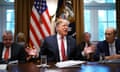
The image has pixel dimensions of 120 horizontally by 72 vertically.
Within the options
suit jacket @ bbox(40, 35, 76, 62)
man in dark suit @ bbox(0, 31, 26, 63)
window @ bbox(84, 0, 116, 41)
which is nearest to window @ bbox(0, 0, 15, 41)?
window @ bbox(84, 0, 116, 41)

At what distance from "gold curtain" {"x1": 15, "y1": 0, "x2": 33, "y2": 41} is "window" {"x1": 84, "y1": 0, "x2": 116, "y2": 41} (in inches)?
59.4

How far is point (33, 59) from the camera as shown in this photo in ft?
12.5

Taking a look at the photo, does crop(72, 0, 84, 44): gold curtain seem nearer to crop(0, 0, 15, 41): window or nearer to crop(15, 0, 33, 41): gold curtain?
crop(15, 0, 33, 41): gold curtain

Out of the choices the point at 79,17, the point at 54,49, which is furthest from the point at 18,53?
the point at 79,17

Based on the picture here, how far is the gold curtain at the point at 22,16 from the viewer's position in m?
6.27

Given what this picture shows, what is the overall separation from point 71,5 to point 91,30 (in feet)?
2.95

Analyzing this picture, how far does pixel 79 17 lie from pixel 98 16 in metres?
0.68

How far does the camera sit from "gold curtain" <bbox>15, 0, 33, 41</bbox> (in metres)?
6.27

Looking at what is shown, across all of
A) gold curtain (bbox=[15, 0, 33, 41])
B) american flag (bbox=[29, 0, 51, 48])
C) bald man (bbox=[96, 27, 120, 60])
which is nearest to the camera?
bald man (bbox=[96, 27, 120, 60])

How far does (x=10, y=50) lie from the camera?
3.91m

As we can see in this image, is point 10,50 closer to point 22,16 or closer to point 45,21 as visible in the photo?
point 45,21

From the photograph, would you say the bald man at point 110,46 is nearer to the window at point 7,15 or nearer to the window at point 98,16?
the window at point 98,16

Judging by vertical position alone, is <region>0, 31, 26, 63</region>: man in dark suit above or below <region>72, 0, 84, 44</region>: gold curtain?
below

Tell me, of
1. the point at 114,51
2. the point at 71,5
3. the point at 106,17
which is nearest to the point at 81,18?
the point at 71,5
